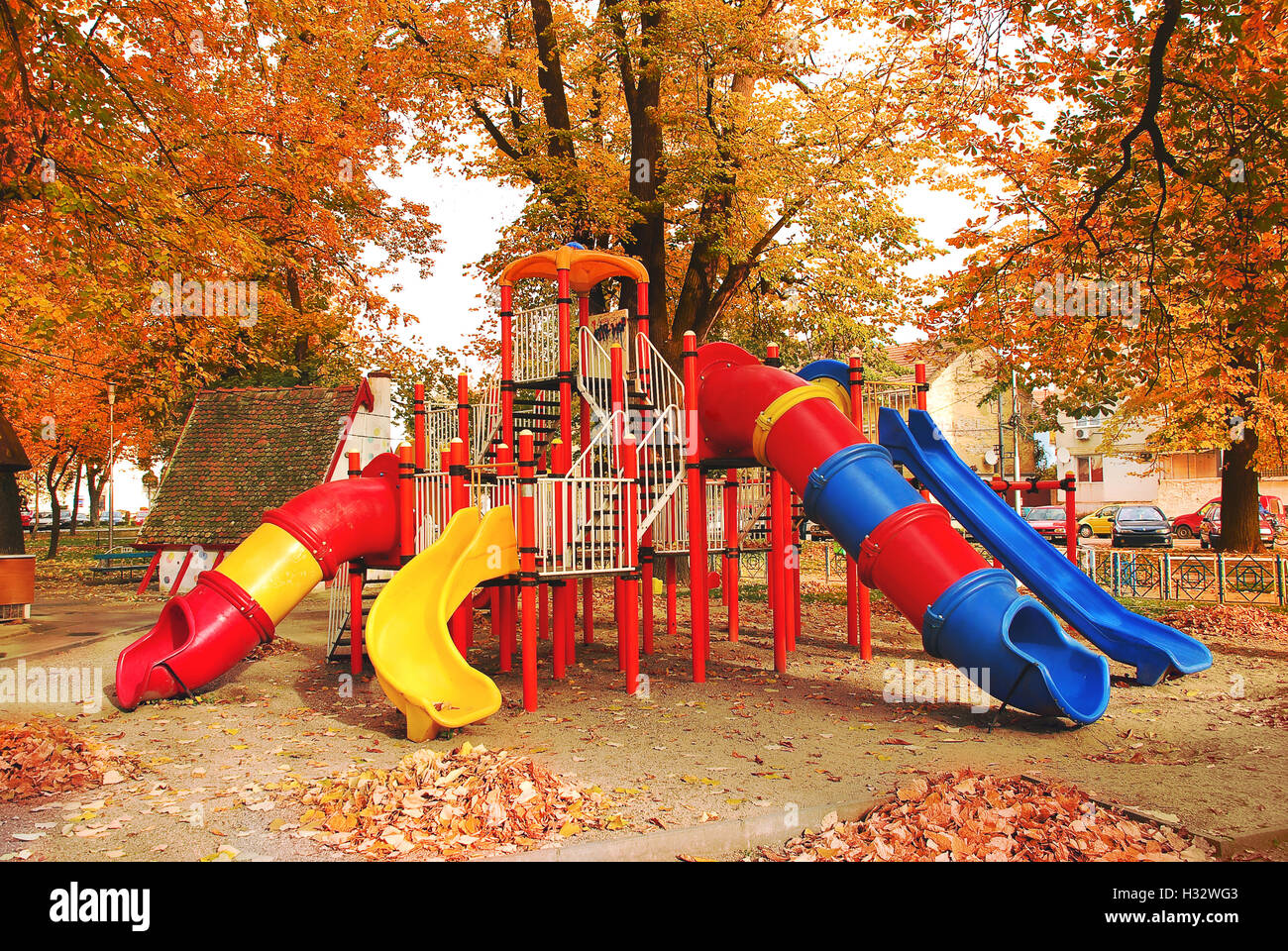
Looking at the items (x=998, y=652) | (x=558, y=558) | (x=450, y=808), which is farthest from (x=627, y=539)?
(x=450, y=808)

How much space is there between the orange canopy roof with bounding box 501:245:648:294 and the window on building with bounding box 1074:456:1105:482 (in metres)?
43.3

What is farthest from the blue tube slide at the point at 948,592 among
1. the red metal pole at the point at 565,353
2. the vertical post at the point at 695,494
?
the red metal pole at the point at 565,353

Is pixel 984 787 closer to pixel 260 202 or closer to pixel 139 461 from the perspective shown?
pixel 260 202

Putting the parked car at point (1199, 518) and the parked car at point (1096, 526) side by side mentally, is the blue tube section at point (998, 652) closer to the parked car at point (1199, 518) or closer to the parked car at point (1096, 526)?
the parked car at point (1199, 518)

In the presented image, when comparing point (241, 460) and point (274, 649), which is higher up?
point (241, 460)

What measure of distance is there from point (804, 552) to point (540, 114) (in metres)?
18.0

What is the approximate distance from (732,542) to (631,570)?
277cm

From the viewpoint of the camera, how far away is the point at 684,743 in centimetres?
742

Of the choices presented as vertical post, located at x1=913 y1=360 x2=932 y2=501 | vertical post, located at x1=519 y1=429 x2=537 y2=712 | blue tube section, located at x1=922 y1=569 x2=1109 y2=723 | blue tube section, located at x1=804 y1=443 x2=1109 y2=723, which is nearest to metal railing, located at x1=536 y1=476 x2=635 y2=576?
vertical post, located at x1=519 y1=429 x2=537 y2=712

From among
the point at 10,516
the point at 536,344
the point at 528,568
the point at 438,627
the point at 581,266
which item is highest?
the point at 581,266

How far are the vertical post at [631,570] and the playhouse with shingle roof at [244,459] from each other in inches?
498

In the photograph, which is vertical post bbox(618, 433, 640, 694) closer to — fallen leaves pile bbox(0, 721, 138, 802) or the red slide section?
the red slide section

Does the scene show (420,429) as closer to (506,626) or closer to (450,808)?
(506,626)

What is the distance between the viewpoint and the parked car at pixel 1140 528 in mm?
30281
